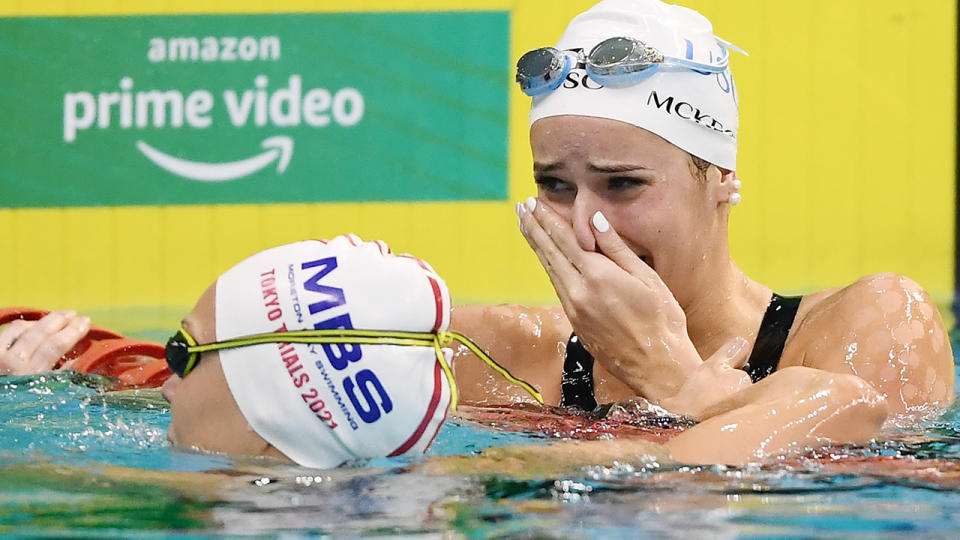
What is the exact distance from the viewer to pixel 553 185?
290 cm

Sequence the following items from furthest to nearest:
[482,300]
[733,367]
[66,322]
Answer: [482,300], [66,322], [733,367]

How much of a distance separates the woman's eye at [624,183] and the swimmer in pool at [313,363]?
0.82 meters

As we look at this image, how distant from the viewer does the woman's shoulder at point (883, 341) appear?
2830 millimetres

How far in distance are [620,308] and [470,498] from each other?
738 millimetres

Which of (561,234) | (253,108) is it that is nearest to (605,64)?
(561,234)

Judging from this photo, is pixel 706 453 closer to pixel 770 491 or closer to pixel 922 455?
pixel 770 491

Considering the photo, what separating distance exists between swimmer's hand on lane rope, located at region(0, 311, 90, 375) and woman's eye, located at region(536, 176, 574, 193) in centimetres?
162

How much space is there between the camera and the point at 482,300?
5.93 metres

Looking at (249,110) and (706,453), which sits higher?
(249,110)

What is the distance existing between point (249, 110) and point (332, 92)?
376 millimetres

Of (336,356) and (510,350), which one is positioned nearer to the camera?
(336,356)

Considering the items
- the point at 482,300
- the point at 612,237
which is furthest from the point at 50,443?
the point at 482,300

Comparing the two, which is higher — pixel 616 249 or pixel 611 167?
pixel 611 167

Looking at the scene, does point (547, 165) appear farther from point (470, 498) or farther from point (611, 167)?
point (470, 498)
